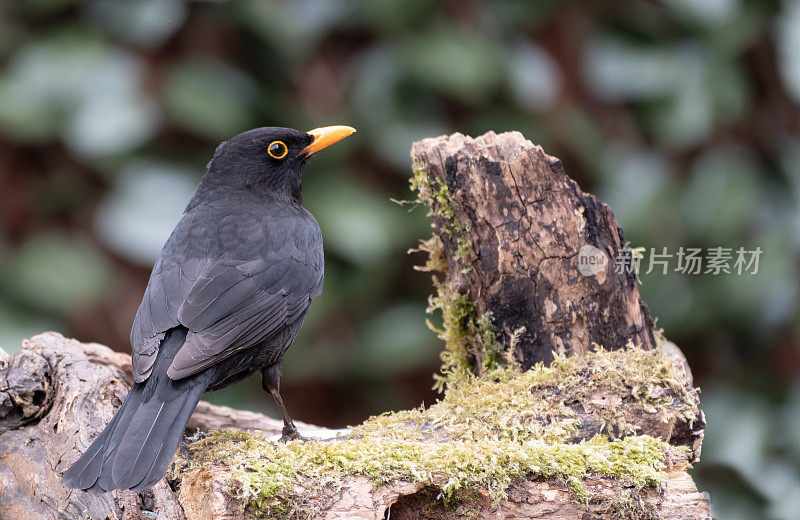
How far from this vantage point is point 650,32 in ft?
18.4

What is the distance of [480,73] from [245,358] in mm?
2793

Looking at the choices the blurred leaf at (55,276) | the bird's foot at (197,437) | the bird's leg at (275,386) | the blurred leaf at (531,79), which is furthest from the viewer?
the blurred leaf at (531,79)

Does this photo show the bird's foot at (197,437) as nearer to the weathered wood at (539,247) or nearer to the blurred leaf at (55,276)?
the weathered wood at (539,247)

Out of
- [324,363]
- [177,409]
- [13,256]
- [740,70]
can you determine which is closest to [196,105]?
[13,256]

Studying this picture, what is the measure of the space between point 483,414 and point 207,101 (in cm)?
287

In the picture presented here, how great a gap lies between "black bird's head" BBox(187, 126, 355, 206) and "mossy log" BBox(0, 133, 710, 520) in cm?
61

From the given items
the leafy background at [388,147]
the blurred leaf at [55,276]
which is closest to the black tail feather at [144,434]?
the leafy background at [388,147]

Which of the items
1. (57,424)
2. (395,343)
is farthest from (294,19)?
(57,424)

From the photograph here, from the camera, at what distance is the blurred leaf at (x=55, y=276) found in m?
4.88

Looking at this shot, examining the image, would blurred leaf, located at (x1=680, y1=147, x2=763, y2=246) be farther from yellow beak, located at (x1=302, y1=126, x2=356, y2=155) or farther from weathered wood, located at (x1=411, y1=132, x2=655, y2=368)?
yellow beak, located at (x1=302, y1=126, x2=356, y2=155)

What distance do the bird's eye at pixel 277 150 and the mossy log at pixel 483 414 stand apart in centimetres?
62

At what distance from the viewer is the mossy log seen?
255 centimetres

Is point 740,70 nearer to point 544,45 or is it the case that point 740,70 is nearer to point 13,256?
point 544,45

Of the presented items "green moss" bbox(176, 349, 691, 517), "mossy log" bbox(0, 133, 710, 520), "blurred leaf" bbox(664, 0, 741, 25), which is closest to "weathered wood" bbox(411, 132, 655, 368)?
"mossy log" bbox(0, 133, 710, 520)
